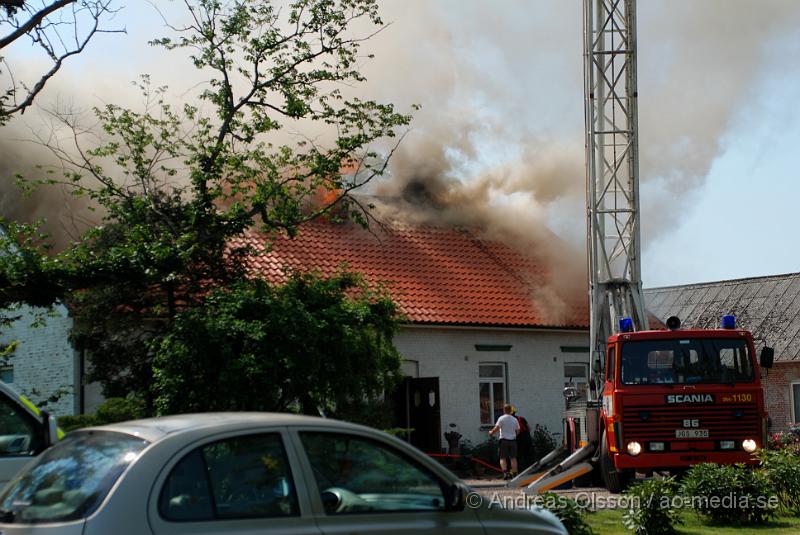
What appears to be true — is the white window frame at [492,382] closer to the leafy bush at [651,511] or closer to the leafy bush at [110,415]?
the leafy bush at [110,415]

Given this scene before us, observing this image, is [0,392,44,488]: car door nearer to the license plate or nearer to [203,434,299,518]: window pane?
[203,434,299,518]: window pane

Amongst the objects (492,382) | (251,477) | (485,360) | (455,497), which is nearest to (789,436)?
(492,382)

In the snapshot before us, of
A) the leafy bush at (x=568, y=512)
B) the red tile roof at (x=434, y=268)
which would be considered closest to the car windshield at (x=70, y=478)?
the leafy bush at (x=568, y=512)

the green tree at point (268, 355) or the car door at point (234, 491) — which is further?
the green tree at point (268, 355)

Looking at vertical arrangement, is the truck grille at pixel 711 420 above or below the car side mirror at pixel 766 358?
below

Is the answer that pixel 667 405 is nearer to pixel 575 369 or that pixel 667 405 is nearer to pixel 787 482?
pixel 787 482

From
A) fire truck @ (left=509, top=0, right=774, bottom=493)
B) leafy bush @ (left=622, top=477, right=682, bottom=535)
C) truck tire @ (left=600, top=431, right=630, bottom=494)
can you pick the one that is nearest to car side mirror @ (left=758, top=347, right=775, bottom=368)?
fire truck @ (left=509, top=0, right=774, bottom=493)

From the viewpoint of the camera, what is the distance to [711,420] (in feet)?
51.9

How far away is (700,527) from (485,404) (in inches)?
593

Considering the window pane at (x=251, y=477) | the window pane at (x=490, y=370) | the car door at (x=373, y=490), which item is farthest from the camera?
the window pane at (x=490, y=370)

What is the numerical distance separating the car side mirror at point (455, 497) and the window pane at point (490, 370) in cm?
→ 2127

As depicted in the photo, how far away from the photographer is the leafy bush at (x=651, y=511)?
11.1m

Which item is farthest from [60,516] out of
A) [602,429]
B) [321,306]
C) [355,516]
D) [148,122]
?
[148,122]

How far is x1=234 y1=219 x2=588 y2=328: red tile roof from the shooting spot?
26.6m
